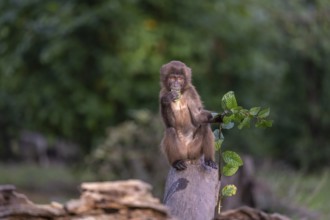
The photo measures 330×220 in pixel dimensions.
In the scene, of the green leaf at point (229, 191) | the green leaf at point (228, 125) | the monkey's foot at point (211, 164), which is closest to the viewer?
the green leaf at point (228, 125)

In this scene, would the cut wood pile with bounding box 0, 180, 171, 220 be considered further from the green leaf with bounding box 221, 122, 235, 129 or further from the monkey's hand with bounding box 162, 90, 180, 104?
the monkey's hand with bounding box 162, 90, 180, 104

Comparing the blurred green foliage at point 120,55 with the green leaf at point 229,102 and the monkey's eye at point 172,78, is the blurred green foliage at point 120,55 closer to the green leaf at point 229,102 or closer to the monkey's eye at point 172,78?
the monkey's eye at point 172,78

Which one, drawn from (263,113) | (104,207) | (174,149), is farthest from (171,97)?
(104,207)

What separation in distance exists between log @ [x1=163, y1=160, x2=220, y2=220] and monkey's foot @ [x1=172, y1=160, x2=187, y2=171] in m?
0.03

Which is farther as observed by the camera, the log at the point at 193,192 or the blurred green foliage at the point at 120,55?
the blurred green foliage at the point at 120,55

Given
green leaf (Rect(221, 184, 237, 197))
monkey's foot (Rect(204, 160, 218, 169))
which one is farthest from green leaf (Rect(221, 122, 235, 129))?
green leaf (Rect(221, 184, 237, 197))

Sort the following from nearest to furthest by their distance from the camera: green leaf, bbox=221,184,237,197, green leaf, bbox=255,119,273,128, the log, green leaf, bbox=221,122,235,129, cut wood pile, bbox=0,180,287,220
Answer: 1. cut wood pile, bbox=0,180,287,220
2. the log
3. green leaf, bbox=255,119,273,128
4. green leaf, bbox=221,122,235,129
5. green leaf, bbox=221,184,237,197

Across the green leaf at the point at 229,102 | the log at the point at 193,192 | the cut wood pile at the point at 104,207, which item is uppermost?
the green leaf at the point at 229,102

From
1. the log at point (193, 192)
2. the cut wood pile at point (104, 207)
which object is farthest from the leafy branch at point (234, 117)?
the cut wood pile at point (104, 207)

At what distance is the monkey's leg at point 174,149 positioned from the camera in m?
6.64

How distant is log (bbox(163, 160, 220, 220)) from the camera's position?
6125 millimetres

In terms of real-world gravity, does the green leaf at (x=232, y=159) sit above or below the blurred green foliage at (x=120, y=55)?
below

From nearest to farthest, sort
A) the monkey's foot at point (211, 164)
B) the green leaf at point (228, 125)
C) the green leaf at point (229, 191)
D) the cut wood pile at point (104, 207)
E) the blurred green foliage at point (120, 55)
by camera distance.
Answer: the cut wood pile at point (104, 207) → the green leaf at point (228, 125) → the monkey's foot at point (211, 164) → the green leaf at point (229, 191) → the blurred green foliage at point (120, 55)

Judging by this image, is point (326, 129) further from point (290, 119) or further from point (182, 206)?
point (182, 206)
